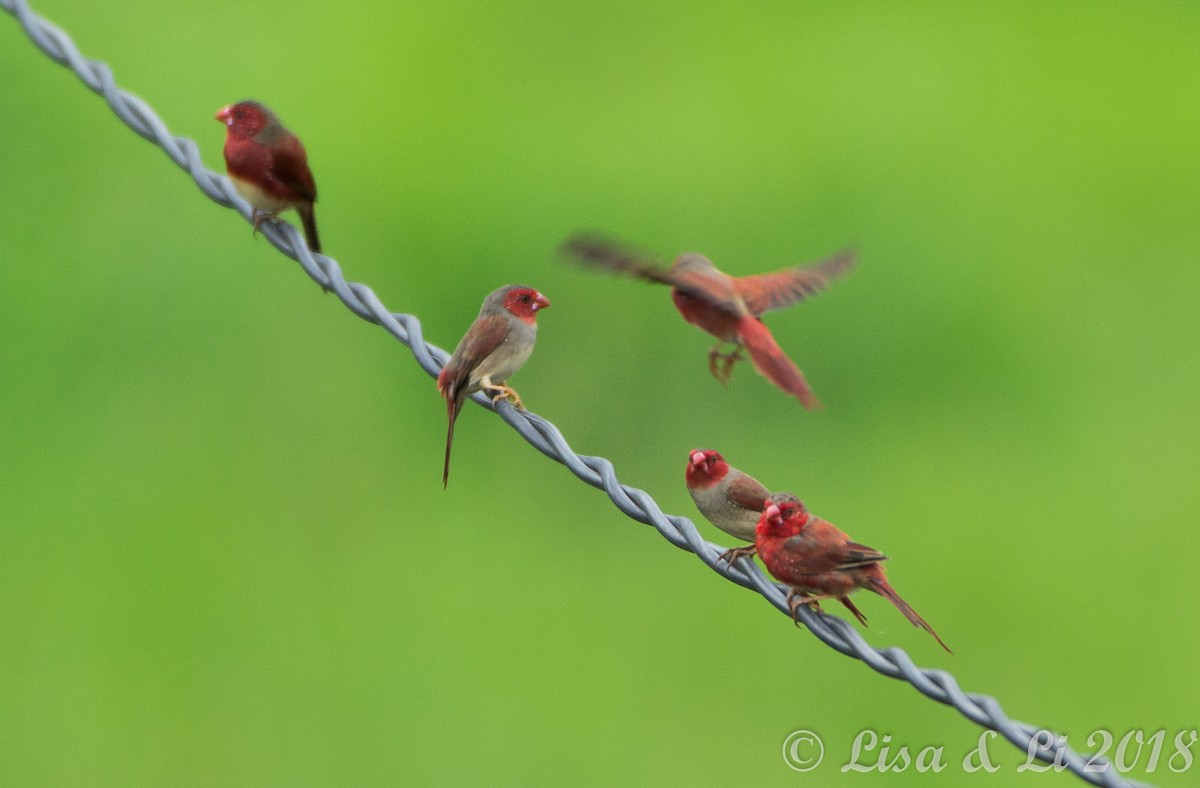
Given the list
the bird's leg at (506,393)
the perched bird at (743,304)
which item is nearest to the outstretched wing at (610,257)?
the perched bird at (743,304)

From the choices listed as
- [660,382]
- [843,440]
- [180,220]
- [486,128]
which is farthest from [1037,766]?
[486,128]

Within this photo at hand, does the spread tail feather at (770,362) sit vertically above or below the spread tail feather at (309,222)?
above

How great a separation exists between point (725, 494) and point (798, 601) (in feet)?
4.82

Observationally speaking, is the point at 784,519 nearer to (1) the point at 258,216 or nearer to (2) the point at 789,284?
(2) the point at 789,284

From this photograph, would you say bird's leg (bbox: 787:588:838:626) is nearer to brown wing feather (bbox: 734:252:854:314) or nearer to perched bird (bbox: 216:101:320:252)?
brown wing feather (bbox: 734:252:854:314)

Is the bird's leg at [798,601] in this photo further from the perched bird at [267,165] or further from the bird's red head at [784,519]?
the perched bird at [267,165]

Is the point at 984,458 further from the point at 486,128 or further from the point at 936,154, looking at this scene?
the point at 486,128

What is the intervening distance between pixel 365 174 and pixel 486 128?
114 cm

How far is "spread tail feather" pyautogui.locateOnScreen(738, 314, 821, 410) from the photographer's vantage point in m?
5.66

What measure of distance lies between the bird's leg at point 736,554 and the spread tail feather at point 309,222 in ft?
6.93

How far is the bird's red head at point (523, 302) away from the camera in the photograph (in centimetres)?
569

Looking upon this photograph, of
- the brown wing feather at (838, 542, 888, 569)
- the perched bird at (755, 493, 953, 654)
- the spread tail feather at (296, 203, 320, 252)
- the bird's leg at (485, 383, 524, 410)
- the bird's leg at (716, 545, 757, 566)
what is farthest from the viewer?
the spread tail feather at (296, 203, 320, 252)

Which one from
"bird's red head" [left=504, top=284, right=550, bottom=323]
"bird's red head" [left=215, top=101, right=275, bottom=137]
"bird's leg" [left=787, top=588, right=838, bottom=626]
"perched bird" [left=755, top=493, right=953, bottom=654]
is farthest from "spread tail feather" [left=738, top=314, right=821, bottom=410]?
"bird's red head" [left=215, top=101, right=275, bottom=137]

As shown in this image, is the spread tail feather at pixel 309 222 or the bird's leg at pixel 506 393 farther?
the spread tail feather at pixel 309 222
